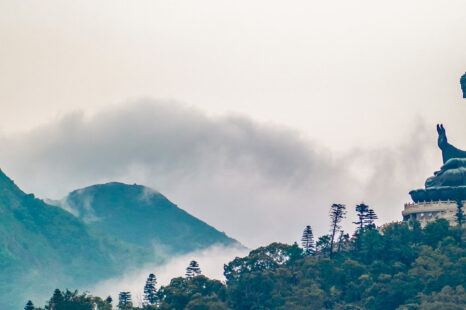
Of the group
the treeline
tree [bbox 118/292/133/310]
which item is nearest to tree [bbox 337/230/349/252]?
the treeline

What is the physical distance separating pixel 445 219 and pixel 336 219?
12.0 m

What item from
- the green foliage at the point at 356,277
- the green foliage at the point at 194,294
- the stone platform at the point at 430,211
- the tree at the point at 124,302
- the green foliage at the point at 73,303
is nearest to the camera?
the green foliage at the point at 356,277

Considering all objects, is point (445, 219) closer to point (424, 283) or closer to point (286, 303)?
point (424, 283)

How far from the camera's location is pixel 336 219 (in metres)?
118

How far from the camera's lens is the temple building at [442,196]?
120 metres

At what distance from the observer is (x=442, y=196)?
122 m

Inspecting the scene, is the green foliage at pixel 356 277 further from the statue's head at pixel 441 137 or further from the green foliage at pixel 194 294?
the statue's head at pixel 441 137

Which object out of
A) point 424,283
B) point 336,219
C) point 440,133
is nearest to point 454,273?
point 424,283

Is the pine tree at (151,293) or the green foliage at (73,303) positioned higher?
the pine tree at (151,293)

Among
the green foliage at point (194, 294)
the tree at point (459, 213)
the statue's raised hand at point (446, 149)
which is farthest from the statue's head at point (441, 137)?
the green foliage at point (194, 294)

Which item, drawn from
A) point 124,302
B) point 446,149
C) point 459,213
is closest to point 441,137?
point 446,149

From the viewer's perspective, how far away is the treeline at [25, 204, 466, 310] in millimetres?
103062

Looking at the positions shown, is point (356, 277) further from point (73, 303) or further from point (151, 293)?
point (73, 303)

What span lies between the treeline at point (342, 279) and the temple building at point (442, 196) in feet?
11.4
